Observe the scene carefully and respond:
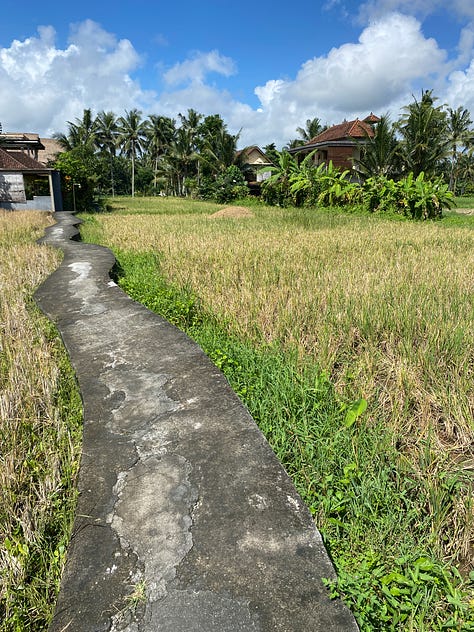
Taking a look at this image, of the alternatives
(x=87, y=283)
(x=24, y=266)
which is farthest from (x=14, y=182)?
(x=87, y=283)

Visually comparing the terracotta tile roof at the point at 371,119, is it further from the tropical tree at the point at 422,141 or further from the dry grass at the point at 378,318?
the dry grass at the point at 378,318

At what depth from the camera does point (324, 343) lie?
10.6 ft

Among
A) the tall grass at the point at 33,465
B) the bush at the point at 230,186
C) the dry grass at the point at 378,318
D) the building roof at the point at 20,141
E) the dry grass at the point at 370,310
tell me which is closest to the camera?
the tall grass at the point at 33,465

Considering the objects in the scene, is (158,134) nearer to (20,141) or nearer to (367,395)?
(20,141)

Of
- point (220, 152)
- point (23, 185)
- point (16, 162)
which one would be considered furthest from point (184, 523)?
point (220, 152)

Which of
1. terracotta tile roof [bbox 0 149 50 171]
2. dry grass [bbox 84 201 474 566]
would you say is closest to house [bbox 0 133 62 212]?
terracotta tile roof [bbox 0 149 50 171]

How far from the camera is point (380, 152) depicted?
21.1 metres

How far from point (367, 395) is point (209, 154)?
32.2 meters

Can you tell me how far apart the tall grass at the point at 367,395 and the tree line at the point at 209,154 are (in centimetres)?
1495

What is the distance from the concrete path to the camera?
1.28 meters

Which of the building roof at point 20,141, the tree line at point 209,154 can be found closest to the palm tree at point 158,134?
the tree line at point 209,154

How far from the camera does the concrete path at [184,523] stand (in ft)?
4.19

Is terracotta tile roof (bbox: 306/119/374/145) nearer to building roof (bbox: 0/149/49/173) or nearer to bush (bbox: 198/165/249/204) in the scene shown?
bush (bbox: 198/165/249/204)

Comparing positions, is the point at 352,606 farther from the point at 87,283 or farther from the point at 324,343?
the point at 87,283
